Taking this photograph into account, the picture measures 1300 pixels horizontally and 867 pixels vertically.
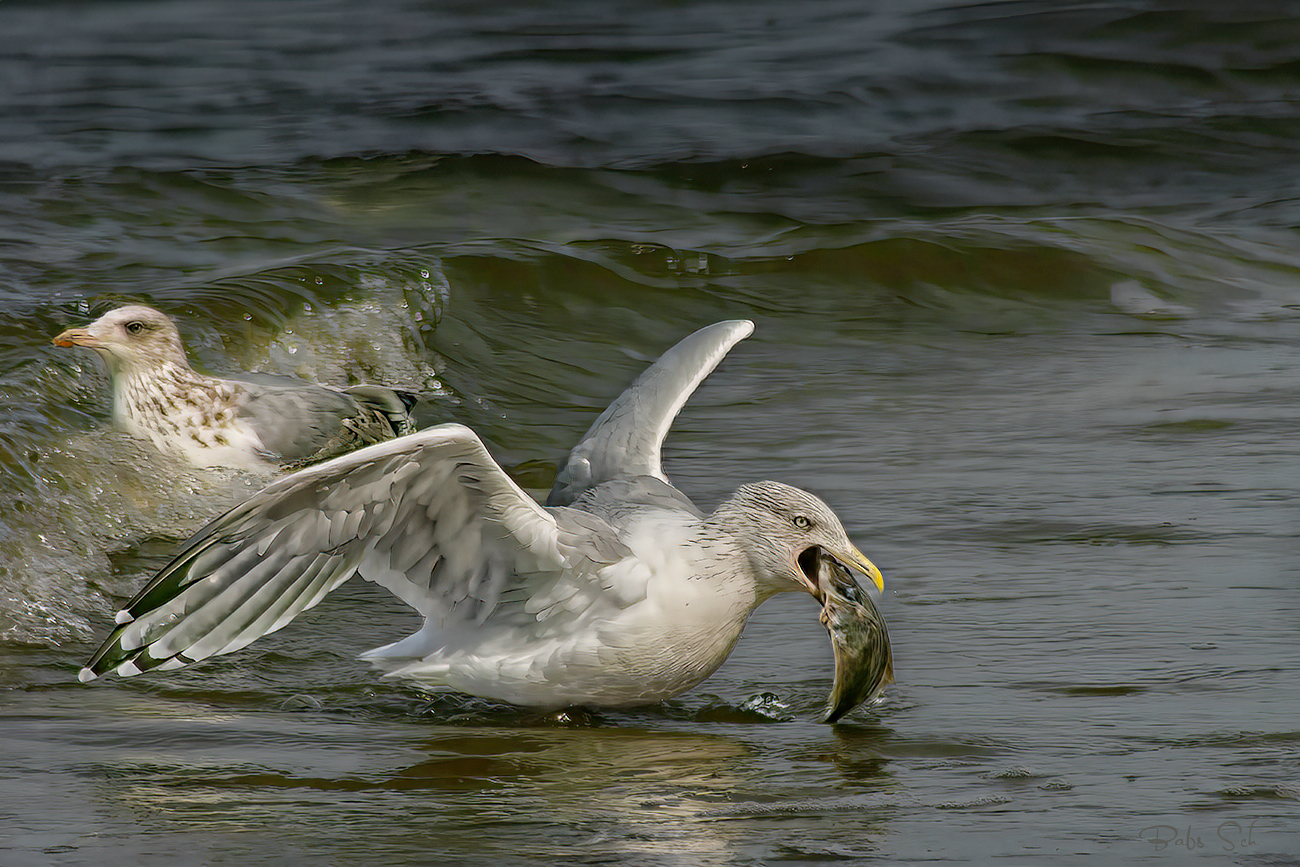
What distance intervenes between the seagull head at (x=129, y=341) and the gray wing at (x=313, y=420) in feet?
0.99

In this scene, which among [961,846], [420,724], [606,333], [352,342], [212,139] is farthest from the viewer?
[212,139]

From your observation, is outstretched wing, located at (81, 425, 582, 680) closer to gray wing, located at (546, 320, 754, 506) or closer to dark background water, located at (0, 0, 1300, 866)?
dark background water, located at (0, 0, 1300, 866)

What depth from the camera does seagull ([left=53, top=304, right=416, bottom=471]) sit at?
19.6ft

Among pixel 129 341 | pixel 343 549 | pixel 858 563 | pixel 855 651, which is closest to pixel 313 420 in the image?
pixel 129 341

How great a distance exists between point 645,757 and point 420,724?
0.65 m

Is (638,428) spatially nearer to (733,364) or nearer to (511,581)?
(511,581)

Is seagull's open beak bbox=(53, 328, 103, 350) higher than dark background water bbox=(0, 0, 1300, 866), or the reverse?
seagull's open beak bbox=(53, 328, 103, 350)

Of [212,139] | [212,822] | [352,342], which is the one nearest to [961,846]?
[212,822]

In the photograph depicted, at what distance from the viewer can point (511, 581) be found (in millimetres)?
4012

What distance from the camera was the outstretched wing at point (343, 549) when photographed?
371 centimetres

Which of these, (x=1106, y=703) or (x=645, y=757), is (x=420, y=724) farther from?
(x=1106, y=703)

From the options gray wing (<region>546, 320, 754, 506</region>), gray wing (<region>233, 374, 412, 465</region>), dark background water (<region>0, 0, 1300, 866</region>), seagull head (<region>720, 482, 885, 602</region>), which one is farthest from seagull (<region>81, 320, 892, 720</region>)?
gray wing (<region>233, 374, 412, 465</region>)

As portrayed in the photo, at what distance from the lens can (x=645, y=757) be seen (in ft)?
11.9

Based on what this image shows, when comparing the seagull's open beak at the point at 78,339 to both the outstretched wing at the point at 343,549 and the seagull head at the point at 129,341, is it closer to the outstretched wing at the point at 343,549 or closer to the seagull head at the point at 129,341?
the seagull head at the point at 129,341
